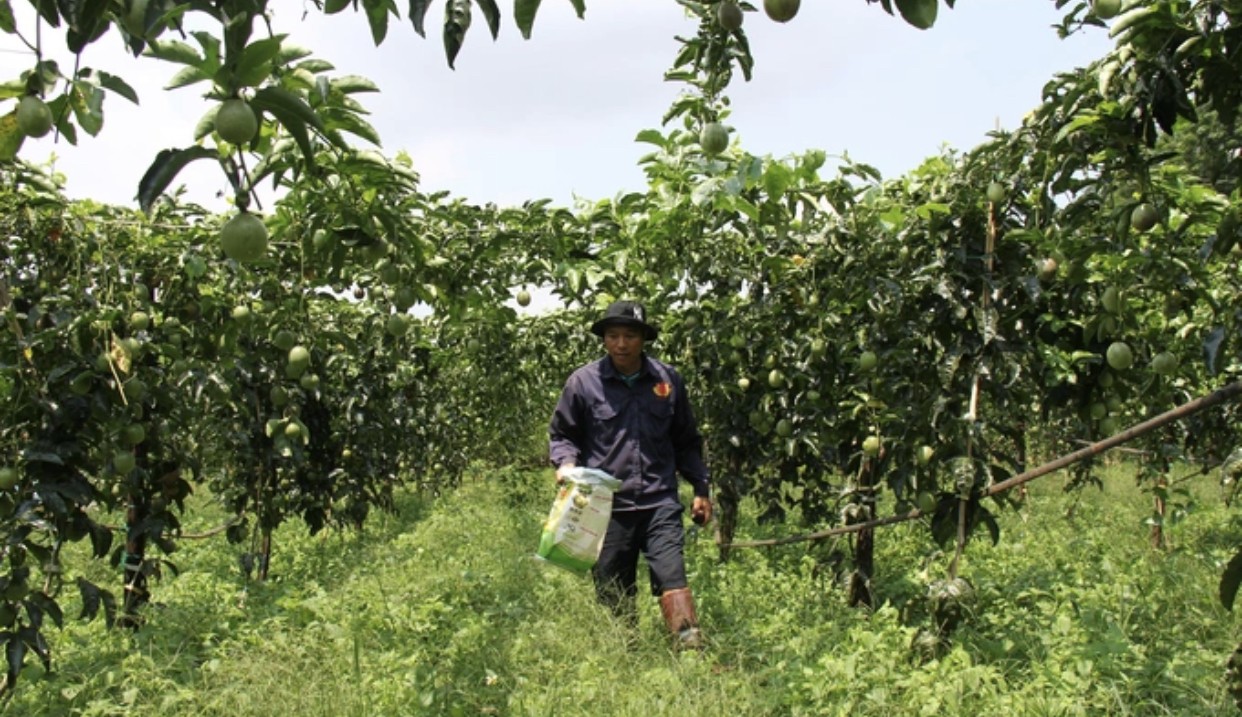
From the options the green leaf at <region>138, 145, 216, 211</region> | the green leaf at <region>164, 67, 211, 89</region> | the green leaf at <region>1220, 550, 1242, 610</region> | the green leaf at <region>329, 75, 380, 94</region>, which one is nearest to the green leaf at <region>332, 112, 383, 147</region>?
the green leaf at <region>329, 75, 380, 94</region>

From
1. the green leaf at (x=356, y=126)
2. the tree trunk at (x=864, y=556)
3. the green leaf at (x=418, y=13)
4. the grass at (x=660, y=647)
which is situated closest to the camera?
the green leaf at (x=418, y=13)

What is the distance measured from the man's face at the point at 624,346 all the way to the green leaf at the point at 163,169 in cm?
213

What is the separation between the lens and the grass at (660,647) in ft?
8.35

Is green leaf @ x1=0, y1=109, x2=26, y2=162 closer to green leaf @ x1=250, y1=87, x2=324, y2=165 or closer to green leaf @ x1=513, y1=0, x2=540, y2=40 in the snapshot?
green leaf @ x1=250, y1=87, x2=324, y2=165

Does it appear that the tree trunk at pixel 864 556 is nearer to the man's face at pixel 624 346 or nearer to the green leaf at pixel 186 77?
the man's face at pixel 624 346

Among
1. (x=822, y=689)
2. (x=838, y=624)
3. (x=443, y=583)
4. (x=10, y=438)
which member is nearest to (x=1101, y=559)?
(x=838, y=624)

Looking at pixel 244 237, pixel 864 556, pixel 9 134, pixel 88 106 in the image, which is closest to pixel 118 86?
pixel 88 106

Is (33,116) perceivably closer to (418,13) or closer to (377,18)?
(377,18)

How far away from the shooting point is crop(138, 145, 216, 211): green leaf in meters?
1.23

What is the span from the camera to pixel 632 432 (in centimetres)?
329

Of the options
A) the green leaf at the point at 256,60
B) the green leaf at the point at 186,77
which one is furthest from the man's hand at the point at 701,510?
the green leaf at the point at 256,60

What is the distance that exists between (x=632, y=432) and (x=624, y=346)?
1.06 ft

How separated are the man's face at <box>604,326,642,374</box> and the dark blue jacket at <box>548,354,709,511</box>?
0.16 ft

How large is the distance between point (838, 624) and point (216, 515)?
6.16 meters
